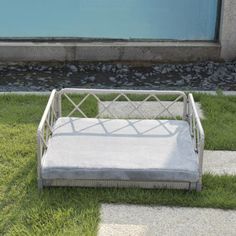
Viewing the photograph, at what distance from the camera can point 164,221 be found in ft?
13.9

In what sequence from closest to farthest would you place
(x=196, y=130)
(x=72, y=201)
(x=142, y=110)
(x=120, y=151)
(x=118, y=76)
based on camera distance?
(x=72, y=201) < (x=120, y=151) < (x=196, y=130) < (x=142, y=110) < (x=118, y=76)

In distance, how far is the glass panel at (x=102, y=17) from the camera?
28.0 feet

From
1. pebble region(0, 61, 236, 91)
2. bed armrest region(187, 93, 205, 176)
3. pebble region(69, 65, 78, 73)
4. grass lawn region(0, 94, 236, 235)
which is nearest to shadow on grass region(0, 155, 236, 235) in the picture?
grass lawn region(0, 94, 236, 235)

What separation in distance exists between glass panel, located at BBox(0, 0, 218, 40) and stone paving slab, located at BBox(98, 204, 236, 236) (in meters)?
4.77

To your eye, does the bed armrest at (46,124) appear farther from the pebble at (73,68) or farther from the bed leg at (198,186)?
the pebble at (73,68)

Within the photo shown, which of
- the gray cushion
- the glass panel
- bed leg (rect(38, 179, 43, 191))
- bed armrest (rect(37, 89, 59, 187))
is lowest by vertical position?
bed leg (rect(38, 179, 43, 191))

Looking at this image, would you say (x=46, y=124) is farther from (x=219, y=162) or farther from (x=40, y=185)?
(x=219, y=162)

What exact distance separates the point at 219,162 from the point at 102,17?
13.8ft

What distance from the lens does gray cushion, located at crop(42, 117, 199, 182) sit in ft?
14.7

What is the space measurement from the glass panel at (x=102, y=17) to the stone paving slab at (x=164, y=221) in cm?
477

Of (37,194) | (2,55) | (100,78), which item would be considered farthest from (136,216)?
(2,55)

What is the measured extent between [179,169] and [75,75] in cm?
402

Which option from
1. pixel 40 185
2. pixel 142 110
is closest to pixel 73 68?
pixel 142 110

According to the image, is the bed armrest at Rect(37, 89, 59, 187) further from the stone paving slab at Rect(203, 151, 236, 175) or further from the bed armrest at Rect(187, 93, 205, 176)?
the stone paving slab at Rect(203, 151, 236, 175)
